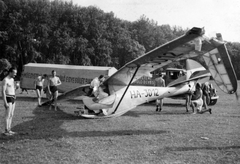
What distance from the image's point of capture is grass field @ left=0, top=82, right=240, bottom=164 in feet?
17.0

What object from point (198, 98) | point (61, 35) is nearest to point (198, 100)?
point (198, 98)

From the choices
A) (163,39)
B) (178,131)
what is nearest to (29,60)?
(163,39)

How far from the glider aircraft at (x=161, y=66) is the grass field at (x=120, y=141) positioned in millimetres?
745

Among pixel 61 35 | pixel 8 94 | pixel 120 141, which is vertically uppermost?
pixel 61 35

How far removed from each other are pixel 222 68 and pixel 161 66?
2.24 meters

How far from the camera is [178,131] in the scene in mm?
7875

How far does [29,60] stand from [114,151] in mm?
39166

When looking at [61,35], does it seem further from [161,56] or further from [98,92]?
[161,56]

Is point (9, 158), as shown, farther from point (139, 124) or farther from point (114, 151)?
point (139, 124)

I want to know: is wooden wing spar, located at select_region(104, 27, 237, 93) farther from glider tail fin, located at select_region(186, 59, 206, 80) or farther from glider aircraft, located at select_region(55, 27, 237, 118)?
glider tail fin, located at select_region(186, 59, 206, 80)

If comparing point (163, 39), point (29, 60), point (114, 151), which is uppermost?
point (163, 39)

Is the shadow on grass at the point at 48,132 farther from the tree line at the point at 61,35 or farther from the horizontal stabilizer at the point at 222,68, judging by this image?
the tree line at the point at 61,35

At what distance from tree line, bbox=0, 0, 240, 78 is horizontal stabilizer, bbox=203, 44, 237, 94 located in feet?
121

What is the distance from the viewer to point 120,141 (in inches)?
259
